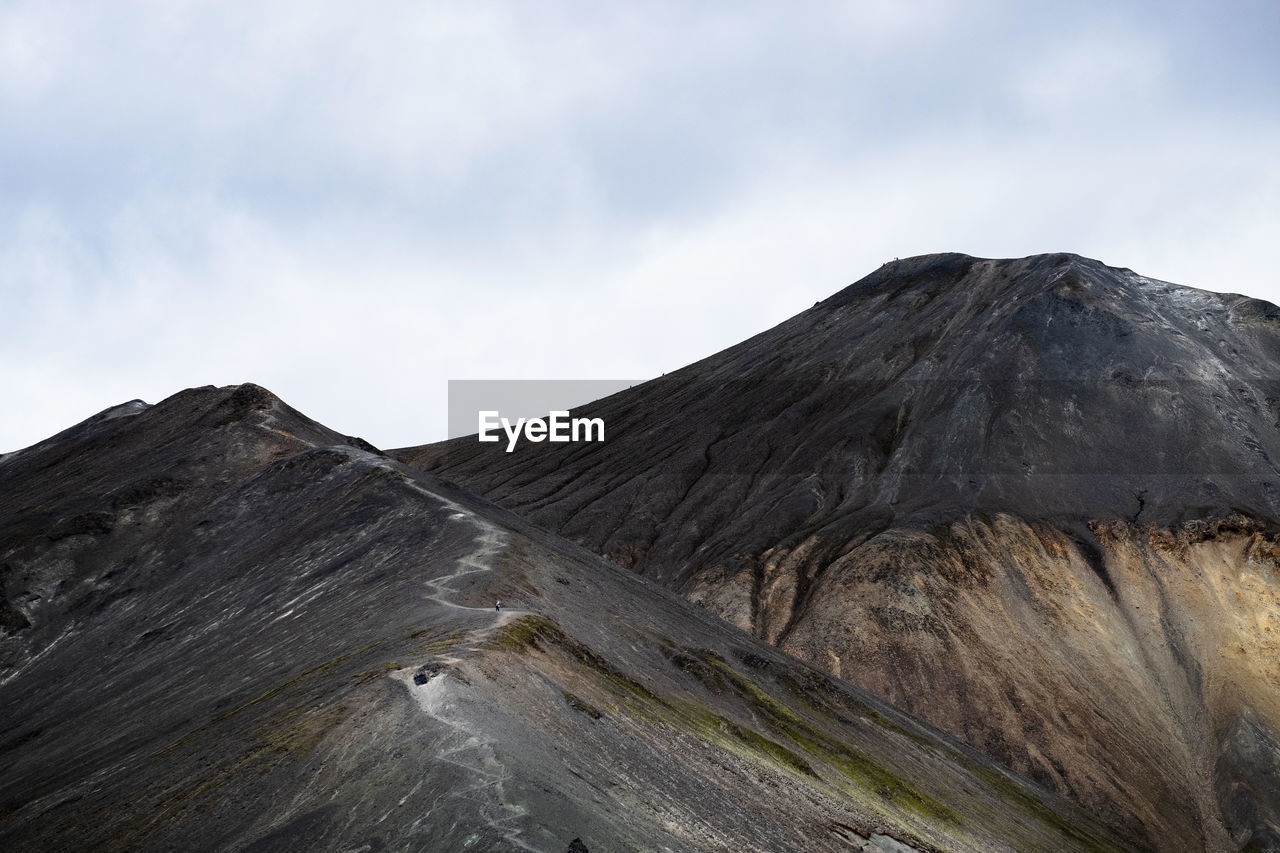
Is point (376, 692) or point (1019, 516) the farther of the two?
point (1019, 516)

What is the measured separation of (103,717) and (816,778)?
30.9m

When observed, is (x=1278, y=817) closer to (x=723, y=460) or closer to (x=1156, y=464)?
(x=1156, y=464)

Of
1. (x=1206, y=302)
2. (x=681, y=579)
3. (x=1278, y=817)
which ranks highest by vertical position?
(x=1206, y=302)

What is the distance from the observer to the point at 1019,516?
370 feet

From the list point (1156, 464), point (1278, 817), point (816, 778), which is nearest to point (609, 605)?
point (816, 778)

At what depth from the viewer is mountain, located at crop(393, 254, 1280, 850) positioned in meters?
92.2

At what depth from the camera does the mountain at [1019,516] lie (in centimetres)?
9225

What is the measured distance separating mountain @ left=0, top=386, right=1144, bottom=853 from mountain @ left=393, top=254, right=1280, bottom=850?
12986 mm

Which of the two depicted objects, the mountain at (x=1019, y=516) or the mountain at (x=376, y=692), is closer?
the mountain at (x=376, y=692)

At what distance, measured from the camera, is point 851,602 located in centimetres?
10362

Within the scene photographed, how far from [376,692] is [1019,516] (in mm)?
88050

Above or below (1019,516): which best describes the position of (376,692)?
above

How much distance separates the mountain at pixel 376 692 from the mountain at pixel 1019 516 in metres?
13.0
